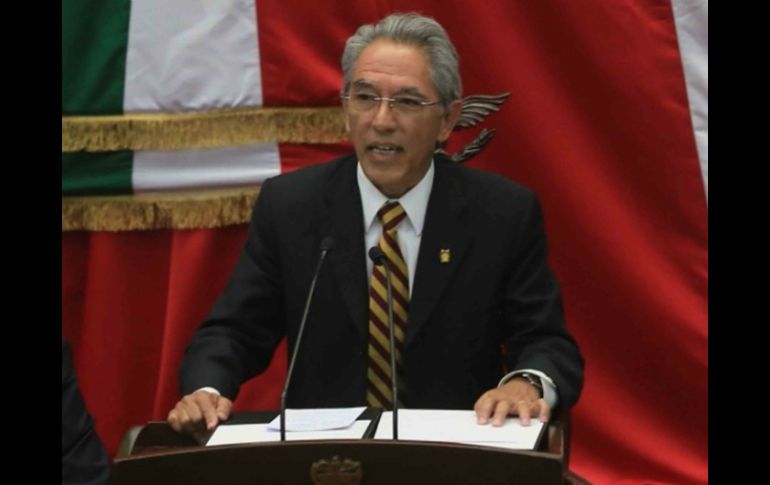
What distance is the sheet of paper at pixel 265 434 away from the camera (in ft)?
6.40

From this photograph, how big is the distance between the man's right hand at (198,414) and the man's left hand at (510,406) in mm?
431

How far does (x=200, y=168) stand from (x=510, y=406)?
1.45m

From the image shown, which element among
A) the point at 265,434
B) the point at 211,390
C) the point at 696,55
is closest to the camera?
the point at 265,434

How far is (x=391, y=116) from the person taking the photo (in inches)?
103

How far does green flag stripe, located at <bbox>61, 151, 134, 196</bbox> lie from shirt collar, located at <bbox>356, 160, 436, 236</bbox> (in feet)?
2.90

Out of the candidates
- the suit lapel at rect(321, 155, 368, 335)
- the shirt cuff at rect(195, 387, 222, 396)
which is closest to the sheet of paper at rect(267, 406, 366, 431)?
the shirt cuff at rect(195, 387, 222, 396)

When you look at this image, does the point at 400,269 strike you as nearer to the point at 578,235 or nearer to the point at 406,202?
the point at 406,202

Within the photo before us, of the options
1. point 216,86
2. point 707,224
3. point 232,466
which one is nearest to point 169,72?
point 216,86

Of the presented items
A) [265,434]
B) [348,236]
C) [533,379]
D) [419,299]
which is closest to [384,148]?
[348,236]

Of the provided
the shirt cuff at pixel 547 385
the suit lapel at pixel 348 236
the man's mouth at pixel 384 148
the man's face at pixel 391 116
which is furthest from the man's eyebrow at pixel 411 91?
the shirt cuff at pixel 547 385

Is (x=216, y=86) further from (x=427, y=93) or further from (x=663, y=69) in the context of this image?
(x=663, y=69)

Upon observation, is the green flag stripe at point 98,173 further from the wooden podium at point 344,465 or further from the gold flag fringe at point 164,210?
the wooden podium at point 344,465

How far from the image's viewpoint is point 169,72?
329 cm

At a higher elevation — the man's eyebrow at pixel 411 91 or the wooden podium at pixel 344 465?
the man's eyebrow at pixel 411 91
